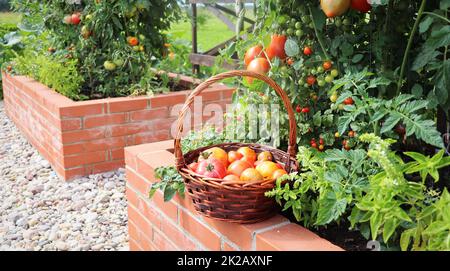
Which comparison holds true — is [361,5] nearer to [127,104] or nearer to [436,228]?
[436,228]

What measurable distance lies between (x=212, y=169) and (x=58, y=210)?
1.57m

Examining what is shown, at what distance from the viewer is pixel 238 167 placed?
4.99ft

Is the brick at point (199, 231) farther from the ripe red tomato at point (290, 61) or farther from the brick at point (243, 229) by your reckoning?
the ripe red tomato at point (290, 61)

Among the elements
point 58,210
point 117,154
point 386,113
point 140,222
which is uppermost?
point 386,113

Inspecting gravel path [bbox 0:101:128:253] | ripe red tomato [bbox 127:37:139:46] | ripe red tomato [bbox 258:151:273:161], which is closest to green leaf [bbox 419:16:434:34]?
ripe red tomato [bbox 258:151:273:161]

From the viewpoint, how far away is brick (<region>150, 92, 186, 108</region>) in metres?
3.34

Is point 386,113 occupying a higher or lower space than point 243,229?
higher

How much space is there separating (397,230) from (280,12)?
0.87m

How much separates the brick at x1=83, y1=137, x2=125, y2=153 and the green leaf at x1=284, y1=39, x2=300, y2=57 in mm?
1894

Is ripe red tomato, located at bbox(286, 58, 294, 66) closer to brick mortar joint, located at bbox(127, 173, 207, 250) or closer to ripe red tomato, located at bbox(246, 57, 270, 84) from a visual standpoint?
ripe red tomato, located at bbox(246, 57, 270, 84)

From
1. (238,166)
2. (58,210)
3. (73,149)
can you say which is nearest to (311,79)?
(238,166)

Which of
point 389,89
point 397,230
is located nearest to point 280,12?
point 389,89
